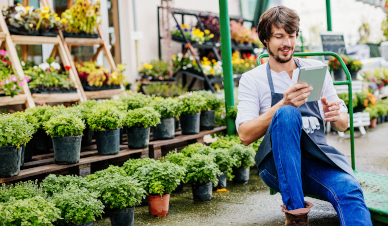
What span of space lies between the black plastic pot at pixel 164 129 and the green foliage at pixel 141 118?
14.0 inches

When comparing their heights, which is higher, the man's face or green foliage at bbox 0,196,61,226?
the man's face

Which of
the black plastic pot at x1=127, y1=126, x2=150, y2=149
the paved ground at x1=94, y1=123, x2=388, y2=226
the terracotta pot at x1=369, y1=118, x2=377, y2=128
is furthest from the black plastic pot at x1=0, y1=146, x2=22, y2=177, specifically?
the terracotta pot at x1=369, y1=118, x2=377, y2=128

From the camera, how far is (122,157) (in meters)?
3.57

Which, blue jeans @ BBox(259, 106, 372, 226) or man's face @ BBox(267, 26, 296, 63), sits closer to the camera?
blue jeans @ BBox(259, 106, 372, 226)

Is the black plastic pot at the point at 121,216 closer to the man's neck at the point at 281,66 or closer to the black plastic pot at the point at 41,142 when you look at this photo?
the black plastic pot at the point at 41,142

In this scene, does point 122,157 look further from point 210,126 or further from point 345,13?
point 345,13

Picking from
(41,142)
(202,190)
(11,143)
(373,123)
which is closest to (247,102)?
(202,190)

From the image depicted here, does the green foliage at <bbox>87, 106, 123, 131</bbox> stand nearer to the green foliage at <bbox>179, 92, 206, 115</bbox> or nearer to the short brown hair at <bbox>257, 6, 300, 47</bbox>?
the green foliage at <bbox>179, 92, 206, 115</bbox>

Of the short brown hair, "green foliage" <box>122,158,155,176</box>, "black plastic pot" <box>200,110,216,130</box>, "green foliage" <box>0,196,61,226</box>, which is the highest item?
the short brown hair

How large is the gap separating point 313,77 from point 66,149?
1.90 metres

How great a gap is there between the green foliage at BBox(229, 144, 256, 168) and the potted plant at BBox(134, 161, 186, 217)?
2.63 ft

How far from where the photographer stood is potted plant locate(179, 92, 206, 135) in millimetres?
3982

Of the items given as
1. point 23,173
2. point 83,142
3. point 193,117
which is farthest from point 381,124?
point 23,173

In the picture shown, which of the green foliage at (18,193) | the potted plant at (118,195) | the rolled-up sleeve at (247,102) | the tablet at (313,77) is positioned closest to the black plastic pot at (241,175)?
the potted plant at (118,195)
